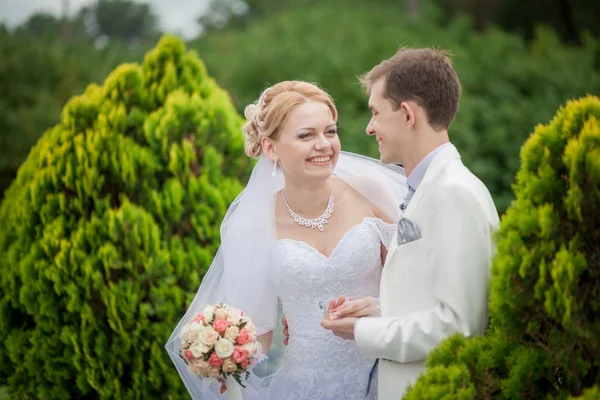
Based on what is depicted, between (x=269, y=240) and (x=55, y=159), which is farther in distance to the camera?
(x=55, y=159)

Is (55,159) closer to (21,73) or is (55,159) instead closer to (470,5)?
(21,73)

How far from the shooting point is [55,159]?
5.73 m

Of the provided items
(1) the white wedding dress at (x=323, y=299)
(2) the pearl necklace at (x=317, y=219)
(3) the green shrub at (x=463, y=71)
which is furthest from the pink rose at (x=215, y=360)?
(3) the green shrub at (x=463, y=71)

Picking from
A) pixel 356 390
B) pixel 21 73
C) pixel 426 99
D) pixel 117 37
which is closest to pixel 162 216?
pixel 356 390

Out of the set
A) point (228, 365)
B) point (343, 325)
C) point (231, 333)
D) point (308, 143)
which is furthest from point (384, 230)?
point (228, 365)

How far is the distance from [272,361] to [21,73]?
573 inches

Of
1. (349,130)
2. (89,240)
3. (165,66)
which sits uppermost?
(349,130)

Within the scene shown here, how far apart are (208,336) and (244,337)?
0.20 meters

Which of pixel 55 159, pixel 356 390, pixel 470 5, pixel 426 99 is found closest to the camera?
Answer: pixel 426 99

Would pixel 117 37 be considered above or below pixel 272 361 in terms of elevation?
above

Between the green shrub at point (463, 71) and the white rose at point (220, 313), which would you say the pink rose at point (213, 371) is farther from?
the green shrub at point (463, 71)

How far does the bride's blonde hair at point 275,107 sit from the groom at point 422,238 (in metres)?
0.90

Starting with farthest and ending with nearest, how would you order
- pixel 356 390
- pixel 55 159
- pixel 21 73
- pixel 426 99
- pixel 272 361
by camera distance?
pixel 21 73 < pixel 55 159 < pixel 272 361 < pixel 356 390 < pixel 426 99

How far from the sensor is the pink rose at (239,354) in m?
4.03
